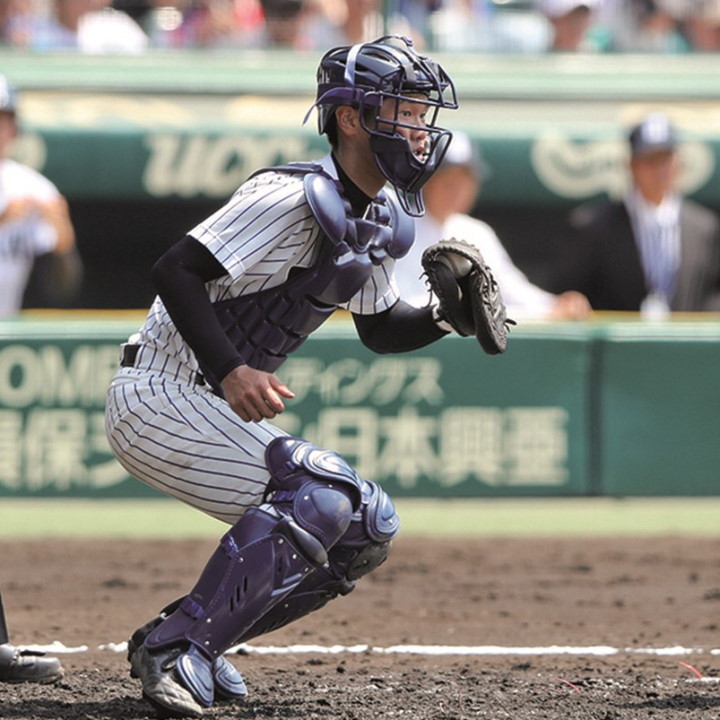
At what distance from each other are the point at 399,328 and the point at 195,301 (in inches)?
28.8

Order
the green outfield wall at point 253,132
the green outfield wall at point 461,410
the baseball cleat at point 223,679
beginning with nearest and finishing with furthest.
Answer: the baseball cleat at point 223,679 < the green outfield wall at point 461,410 < the green outfield wall at point 253,132

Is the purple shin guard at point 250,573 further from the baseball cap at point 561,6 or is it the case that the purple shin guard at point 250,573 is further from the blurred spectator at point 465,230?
the baseball cap at point 561,6

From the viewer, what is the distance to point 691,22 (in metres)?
10.7

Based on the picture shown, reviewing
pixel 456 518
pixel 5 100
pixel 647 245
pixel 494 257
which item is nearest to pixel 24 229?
pixel 5 100

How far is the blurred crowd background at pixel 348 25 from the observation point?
10273 mm

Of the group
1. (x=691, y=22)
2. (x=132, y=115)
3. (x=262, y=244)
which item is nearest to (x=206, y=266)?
(x=262, y=244)

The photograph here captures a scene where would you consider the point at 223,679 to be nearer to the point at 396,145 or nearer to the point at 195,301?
the point at 195,301

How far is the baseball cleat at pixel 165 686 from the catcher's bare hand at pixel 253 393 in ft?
2.13

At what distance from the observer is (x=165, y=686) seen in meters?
3.87

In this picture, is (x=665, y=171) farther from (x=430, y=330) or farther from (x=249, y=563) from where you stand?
(x=249, y=563)

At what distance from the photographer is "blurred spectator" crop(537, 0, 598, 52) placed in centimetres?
1038

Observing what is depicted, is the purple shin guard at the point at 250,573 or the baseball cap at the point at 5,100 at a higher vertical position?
the baseball cap at the point at 5,100

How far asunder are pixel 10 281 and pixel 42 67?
1990 millimetres

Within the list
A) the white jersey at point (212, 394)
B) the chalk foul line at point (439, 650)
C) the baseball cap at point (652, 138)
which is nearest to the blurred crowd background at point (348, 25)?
the baseball cap at point (652, 138)
